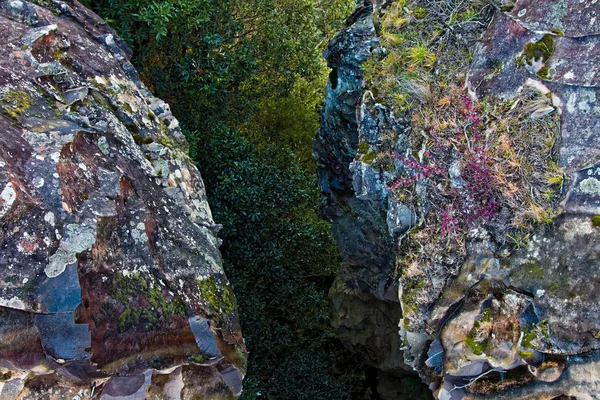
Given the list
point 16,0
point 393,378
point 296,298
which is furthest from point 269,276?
point 16,0

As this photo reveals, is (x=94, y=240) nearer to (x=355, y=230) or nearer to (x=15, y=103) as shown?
(x=15, y=103)

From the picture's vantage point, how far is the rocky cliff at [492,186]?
4.52 meters

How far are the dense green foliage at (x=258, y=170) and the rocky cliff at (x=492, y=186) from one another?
333 cm

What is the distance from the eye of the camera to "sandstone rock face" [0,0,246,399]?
4.14 meters

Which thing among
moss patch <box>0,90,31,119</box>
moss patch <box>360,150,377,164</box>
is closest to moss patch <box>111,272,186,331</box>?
moss patch <box>0,90,31,119</box>

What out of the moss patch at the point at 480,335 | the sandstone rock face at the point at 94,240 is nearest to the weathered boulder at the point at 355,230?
the moss patch at the point at 480,335

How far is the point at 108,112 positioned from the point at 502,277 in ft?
14.6

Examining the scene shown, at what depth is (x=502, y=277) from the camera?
4789 mm

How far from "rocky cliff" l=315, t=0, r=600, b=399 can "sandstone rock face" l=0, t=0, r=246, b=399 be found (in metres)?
2.23

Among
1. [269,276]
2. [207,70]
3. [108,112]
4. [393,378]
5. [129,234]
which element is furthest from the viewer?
[393,378]

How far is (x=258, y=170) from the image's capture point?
946cm

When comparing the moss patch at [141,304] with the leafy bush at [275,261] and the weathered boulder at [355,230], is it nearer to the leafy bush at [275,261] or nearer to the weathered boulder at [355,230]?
the weathered boulder at [355,230]

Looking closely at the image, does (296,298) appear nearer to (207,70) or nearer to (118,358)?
(207,70)

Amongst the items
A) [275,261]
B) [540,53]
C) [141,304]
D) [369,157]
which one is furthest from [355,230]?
[141,304]
